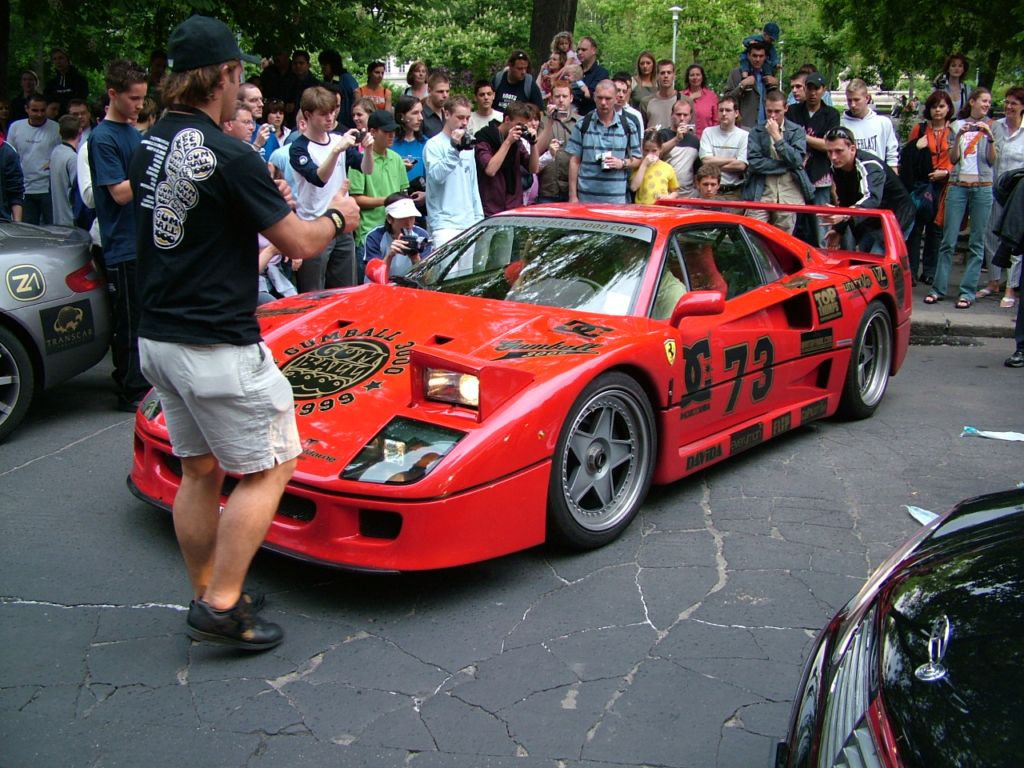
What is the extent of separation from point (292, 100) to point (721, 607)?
9253mm

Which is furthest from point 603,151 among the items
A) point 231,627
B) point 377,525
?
point 231,627

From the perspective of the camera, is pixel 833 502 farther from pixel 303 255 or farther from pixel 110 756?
pixel 110 756

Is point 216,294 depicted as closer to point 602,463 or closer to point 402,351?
point 402,351

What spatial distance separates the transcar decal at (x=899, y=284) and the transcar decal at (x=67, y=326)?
4.68 m

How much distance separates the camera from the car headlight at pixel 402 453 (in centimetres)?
354

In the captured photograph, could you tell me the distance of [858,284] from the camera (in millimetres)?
5918

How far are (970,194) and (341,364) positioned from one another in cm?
747

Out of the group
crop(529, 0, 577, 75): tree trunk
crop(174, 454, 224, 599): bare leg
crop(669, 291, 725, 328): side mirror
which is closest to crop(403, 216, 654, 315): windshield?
crop(669, 291, 725, 328): side mirror

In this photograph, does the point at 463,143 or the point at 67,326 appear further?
the point at 463,143

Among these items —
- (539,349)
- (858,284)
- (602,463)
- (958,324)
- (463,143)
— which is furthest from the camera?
(958,324)

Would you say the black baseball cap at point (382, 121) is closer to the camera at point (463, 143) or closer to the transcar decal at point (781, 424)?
the camera at point (463, 143)

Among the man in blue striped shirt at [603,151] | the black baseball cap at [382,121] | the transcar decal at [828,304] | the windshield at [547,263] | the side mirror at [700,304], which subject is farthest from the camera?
the man in blue striped shirt at [603,151]

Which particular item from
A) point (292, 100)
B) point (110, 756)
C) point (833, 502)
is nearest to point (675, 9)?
point (292, 100)

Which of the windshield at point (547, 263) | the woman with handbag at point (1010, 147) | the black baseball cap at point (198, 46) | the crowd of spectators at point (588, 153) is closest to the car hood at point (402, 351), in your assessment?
the windshield at point (547, 263)
